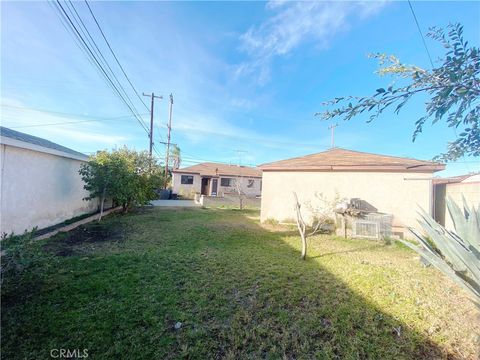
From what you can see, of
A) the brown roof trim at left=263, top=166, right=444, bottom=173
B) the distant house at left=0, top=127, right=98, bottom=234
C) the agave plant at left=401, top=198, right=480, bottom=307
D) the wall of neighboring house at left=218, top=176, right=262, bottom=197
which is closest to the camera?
the agave plant at left=401, top=198, right=480, bottom=307

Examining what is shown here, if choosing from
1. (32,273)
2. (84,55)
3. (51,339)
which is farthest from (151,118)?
(51,339)

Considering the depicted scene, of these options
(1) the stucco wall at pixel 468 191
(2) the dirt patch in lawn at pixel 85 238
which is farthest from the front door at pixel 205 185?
(1) the stucco wall at pixel 468 191

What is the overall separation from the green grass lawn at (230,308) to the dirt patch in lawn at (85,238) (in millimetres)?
86

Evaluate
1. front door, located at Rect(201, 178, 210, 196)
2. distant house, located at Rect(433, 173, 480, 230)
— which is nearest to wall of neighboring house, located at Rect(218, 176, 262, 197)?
front door, located at Rect(201, 178, 210, 196)

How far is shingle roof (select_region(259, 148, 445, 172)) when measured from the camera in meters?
7.72

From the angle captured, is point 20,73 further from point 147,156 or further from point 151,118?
point 151,118

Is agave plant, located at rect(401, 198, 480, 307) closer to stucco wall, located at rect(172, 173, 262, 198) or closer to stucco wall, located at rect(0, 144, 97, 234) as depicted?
stucco wall, located at rect(0, 144, 97, 234)

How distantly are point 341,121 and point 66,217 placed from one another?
10.2m

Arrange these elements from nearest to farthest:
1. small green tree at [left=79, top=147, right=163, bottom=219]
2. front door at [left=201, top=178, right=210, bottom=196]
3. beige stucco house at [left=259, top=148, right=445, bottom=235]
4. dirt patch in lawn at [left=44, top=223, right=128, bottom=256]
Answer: dirt patch in lawn at [left=44, top=223, right=128, bottom=256] < beige stucco house at [left=259, top=148, right=445, bottom=235] < small green tree at [left=79, top=147, right=163, bottom=219] < front door at [left=201, top=178, right=210, bottom=196]

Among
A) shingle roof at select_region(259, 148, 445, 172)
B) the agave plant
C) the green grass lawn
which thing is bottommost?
the green grass lawn

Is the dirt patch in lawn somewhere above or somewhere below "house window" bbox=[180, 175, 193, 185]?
below

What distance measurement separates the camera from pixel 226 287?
3.57m

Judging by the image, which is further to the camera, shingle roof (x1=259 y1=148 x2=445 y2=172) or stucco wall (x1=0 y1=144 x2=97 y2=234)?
shingle roof (x1=259 y1=148 x2=445 y2=172)

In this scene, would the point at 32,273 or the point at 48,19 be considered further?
the point at 48,19
